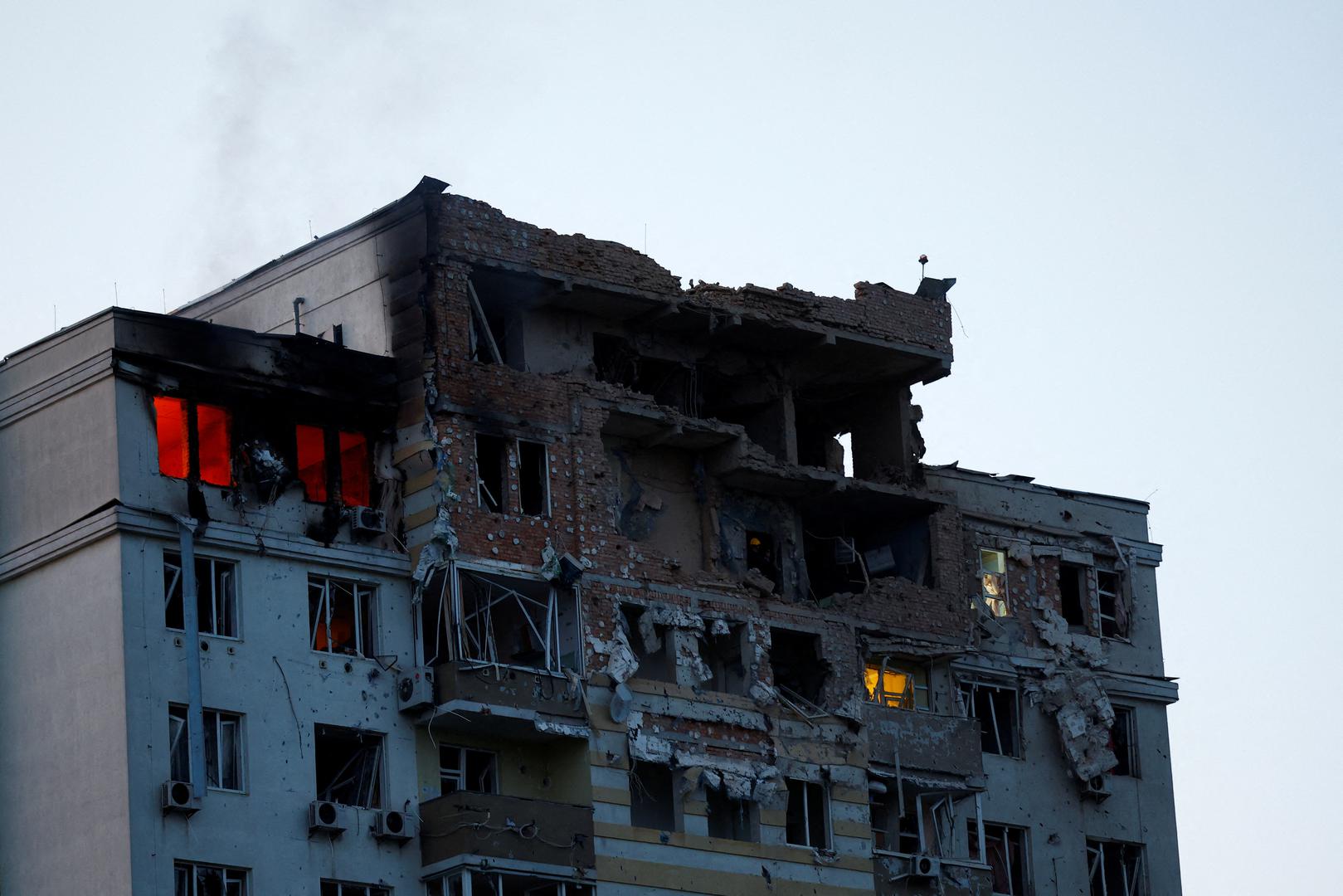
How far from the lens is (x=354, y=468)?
178ft

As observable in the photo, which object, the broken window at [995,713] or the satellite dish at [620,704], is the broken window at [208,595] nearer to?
the satellite dish at [620,704]

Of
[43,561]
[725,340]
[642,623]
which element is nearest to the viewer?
[43,561]

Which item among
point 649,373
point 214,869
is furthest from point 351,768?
point 649,373

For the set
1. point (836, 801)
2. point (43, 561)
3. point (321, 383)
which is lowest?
point (836, 801)

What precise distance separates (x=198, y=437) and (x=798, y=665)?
14128 mm

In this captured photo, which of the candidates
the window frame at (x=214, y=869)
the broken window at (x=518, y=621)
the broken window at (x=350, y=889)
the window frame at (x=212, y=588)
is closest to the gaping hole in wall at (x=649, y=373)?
the broken window at (x=518, y=621)

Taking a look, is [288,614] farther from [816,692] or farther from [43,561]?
[816,692]

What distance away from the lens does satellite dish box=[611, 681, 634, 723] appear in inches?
2146

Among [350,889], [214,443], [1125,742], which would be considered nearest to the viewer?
[350,889]

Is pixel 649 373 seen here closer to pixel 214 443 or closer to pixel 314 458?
pixel 314 458

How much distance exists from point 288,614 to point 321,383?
4.43m

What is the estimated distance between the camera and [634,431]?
58.0 meters

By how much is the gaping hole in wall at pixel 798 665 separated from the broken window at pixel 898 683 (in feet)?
4.40

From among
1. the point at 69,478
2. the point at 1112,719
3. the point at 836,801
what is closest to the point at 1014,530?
the point at 1112,719
